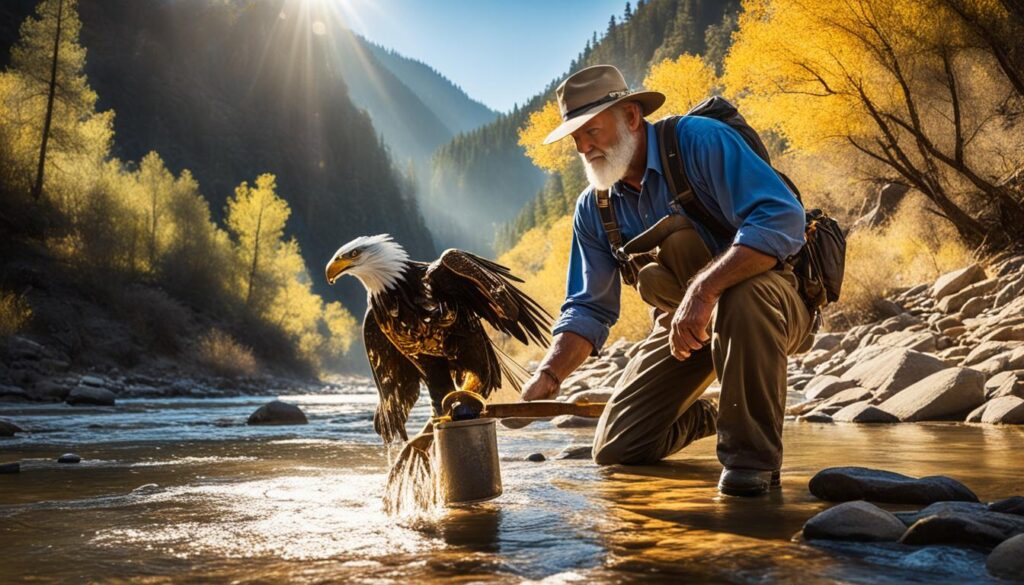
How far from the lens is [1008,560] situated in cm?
165

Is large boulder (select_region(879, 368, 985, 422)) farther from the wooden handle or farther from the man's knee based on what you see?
the wooden handle

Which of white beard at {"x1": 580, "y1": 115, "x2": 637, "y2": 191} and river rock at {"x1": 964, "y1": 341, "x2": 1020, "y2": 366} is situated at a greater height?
white beard at {"x1": 580, "y1": 115, "x2": 637, "y2": 191}

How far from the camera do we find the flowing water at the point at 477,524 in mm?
1828

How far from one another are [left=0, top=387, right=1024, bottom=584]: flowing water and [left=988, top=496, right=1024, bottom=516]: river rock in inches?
17.4

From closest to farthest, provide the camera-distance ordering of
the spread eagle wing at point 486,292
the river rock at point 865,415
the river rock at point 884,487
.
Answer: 1. the river rock at point 884,487
2. the spread eagle wing at point 486,292
3. the river rock at point 865,415

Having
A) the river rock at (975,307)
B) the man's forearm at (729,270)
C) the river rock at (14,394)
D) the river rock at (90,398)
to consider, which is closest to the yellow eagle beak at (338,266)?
the man's forearm at (729,270)

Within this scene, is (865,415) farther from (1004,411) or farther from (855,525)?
(855,525)

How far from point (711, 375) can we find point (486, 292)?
1.12 meters

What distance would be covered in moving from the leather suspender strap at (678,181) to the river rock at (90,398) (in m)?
15.0

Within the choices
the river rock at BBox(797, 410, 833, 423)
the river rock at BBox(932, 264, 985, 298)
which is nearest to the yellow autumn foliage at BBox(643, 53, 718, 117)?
the river rock at BBox(932, 264, 985, 298)

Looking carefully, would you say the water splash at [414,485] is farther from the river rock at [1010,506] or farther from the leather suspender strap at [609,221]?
the river rock at [1010,506]

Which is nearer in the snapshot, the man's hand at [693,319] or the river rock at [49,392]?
the man's hand at [693,319]

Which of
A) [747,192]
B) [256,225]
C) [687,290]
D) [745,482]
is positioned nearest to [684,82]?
[747,192]

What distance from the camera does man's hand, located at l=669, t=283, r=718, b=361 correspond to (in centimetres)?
278
